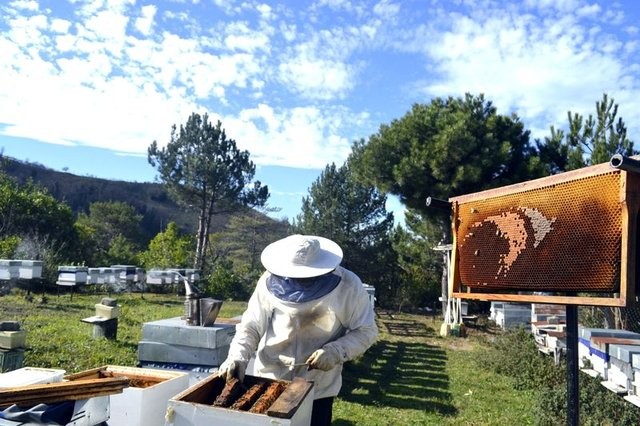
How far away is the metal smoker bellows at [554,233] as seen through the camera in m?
2.18

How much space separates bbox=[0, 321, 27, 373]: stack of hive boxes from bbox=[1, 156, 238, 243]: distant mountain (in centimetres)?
4171

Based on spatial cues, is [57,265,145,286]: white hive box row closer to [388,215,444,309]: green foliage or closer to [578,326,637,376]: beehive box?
[388,215,444,309]: green foliage

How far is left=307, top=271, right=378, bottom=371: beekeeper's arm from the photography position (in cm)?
257

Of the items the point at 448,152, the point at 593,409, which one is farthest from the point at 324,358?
the point at 448,152

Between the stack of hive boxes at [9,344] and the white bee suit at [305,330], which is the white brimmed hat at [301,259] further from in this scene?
the stack of hive boxes at [9,344]

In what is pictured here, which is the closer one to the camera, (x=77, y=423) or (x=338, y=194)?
(x=77, y=423)

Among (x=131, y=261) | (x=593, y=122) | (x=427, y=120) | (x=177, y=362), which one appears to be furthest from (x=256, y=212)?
(x=177, y=362)

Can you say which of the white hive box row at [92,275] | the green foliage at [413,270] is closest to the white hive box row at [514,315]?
the green foliage at [413,270]

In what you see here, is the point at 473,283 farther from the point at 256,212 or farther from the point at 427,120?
the point at 256,212

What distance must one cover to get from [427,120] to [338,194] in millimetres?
5237

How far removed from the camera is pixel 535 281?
8.21 ft

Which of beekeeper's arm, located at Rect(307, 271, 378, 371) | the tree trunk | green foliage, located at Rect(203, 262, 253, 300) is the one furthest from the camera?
the tree trunk

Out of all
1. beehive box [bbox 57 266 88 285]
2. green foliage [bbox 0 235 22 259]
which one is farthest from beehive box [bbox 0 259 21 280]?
green foliage [bbox 0 235 22 259]

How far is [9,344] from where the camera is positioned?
4898mm
